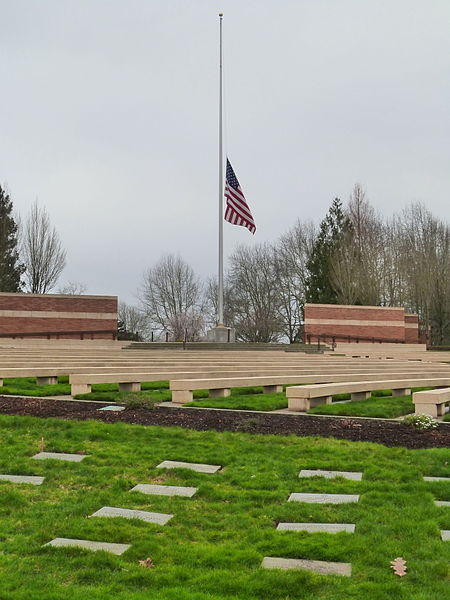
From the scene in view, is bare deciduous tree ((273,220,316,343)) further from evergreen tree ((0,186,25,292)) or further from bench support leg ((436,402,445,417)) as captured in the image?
bench support leg ((436,402,445,417))

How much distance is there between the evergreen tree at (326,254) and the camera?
5053cm

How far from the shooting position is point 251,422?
9312mm

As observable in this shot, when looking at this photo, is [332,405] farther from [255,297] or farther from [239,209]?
[255,297]

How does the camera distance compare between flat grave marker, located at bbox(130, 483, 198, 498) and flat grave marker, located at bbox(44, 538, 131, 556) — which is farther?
flat grave marker, located at bbox(130, 483, 198, 498)

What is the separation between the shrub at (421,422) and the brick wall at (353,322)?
2997cm

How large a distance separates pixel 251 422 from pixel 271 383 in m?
4.45

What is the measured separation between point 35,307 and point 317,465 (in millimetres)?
29467

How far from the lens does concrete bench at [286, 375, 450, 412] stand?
1125 cm

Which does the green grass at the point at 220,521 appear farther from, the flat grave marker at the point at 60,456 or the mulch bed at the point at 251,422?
the mulch bed at the point at 251,422

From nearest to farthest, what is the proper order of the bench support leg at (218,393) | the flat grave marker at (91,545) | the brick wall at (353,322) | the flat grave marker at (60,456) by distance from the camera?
1. the flat grave marker at (91,545)
2. the flat grave marker at (60,456)
3. the bench support leg at (218,393)
4. the brick wall at (353,322)

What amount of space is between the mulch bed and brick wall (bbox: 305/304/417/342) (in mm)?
29202

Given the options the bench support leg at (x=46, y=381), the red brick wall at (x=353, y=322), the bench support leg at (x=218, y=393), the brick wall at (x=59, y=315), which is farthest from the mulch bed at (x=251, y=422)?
the red brick wall at (x=353, y=322)

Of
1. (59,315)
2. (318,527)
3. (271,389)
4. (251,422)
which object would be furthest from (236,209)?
(318,527)

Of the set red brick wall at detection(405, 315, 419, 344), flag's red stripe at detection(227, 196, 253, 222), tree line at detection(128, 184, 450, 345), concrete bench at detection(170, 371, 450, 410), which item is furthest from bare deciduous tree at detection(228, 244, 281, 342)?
concrete bench at detection(170, 371, 450, 410)
